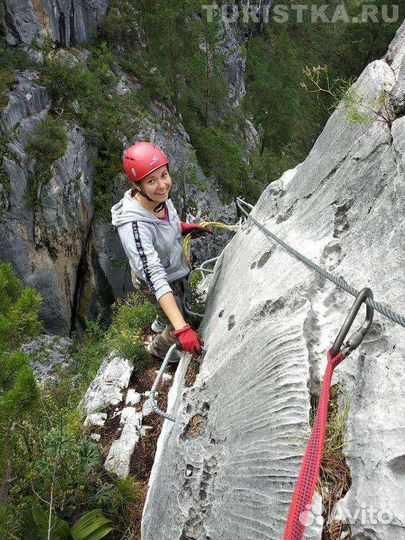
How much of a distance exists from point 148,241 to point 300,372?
2.02 metres

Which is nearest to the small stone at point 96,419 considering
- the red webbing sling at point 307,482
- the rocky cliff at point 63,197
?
the red webbing sling at point 307,482

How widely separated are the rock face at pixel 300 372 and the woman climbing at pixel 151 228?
0.54 meters

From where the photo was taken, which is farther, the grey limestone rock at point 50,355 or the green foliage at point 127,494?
the grey limestone rock at point 50,355

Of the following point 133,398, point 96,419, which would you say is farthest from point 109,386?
point 96,419

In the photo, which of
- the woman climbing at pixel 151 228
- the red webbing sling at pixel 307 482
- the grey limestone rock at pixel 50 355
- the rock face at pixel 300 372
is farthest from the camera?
the grey limestone rock at pixel 50 355

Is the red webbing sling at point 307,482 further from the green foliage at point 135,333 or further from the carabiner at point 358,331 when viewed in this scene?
the green foliage at point 135,333

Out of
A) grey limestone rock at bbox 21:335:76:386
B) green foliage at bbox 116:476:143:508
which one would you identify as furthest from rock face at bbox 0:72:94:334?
green foliage at bbox 116:476:143:508

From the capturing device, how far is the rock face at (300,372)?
2.21 m

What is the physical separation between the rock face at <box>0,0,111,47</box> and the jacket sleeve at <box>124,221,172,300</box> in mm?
21526

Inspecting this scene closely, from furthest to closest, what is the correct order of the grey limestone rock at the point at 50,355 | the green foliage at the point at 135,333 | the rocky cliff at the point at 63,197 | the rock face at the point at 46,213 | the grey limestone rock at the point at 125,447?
the rocky cliff at the point at 63,197
the rock face at the point at 46,213
the grey limestone rock at the point at 50,355
the green foliage at the point at 135,333
the grey limestone rock at the point at 125,447

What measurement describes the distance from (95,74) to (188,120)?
6.84m

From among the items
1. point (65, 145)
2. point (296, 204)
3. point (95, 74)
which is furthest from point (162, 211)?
point (95, 74)

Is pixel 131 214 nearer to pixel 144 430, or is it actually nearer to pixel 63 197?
pixel 144 430

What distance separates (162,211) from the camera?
4.30 m
